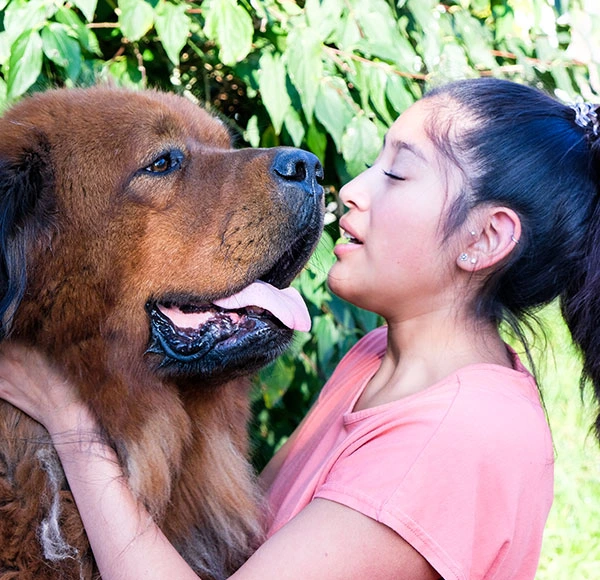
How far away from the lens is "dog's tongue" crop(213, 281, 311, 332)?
236 centimetres

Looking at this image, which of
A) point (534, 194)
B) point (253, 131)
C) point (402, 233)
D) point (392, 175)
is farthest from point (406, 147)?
point (253, 131)

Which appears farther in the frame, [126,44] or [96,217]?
[126,44]

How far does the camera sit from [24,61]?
241 cm

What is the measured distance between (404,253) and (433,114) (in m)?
0.43

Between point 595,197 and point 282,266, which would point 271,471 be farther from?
point 595,197

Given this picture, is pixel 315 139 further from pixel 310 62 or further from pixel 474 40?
pixel 474 40

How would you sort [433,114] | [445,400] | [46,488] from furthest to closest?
1. [433,114]
2. [46,488]
3. [445,400]

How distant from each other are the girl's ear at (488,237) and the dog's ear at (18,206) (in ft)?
3.79

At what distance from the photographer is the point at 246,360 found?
2.37m

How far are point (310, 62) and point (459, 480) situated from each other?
4.51 feet

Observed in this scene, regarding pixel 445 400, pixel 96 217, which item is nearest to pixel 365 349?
pixel 445 400

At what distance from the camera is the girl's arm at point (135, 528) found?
191 centimetres

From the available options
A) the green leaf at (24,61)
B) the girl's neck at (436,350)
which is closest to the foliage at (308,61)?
the green leaf at (24,61)

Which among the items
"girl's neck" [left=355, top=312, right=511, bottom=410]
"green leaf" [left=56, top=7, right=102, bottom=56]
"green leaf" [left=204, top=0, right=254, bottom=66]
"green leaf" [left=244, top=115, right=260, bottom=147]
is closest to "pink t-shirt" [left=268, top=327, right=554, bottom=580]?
"girl's neck" [left=355, top=312, right=511, bottom=410]
